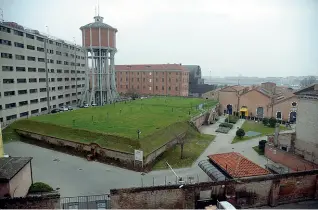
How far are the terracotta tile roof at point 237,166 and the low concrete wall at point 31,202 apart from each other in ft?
30.8

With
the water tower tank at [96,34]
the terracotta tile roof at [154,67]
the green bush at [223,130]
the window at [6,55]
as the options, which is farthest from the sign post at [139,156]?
the terracotta tile roof at [154,67]

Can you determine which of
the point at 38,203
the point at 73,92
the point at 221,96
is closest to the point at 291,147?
the point at 38,203

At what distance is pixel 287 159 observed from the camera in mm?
18547

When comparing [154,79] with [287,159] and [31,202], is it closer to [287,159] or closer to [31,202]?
[287,159]

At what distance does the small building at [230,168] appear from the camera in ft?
44.2

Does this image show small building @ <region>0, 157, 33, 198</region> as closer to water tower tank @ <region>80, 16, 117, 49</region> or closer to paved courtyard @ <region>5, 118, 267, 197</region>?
paved courtyard @ <region>5, 118, 267, 197</region>

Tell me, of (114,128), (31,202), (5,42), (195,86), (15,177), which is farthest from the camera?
(195,86)

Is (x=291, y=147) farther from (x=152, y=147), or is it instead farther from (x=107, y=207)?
(x=107, y=207)

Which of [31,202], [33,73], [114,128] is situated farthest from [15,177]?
[33,73]

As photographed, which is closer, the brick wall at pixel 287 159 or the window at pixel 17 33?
the brick wall at pixel 287 159

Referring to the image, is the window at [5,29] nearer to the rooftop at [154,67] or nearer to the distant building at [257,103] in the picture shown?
the distant building at [257,103]

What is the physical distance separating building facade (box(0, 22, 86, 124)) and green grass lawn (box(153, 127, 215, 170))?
23623 millimetres

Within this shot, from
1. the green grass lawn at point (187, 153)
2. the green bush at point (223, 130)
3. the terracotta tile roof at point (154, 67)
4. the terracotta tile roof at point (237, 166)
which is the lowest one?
the green grass lawn at point (187, 153)

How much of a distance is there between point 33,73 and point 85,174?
1043 inches
